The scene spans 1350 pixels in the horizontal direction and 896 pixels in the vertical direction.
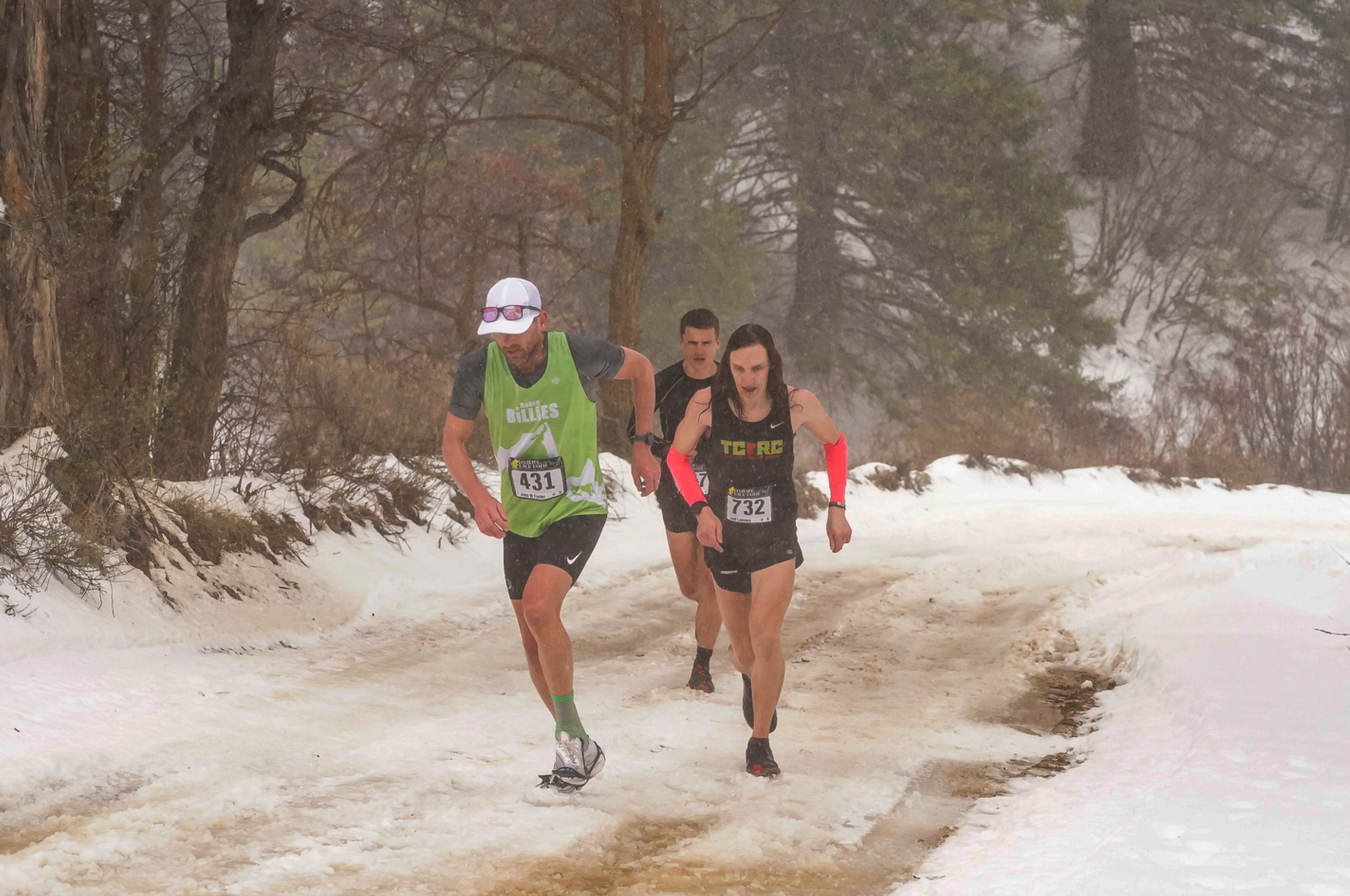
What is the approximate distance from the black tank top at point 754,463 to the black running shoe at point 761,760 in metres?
0.86

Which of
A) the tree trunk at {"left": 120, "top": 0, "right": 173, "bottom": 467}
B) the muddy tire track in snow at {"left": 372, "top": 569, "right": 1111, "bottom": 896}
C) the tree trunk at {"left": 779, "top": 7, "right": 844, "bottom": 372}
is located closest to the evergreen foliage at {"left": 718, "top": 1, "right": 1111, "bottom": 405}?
the tree trunk at {"left": 779, "top": 7, "right": 844, "bottom": 372}

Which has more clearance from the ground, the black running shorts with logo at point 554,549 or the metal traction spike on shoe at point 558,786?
the black running shorts with logo at point 554,549

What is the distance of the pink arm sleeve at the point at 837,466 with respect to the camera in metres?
5.79

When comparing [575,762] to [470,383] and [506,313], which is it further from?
[506,313]

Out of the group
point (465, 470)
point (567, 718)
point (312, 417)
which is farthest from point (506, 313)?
point (312, 417)

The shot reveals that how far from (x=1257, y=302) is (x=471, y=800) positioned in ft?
132

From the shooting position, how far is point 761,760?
17.8 ft

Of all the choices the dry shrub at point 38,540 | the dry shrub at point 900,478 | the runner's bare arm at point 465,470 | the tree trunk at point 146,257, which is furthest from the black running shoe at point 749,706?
the dry shrub at point 900,478

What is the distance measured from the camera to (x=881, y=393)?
31969 millimetres

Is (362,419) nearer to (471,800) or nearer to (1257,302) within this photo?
(471,800)

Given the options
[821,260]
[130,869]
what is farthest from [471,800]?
[821,260]

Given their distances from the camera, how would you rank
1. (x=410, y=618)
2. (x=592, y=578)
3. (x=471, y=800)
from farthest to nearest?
(x=592, y=578)
(x=410, y=618)
(x=471, y=800)

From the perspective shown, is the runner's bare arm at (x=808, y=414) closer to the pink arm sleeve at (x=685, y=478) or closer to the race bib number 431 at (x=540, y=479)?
the pink arm sleeve at (x=685, y=478)

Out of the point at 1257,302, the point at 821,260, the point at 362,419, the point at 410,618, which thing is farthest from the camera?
the point at 1257,302
